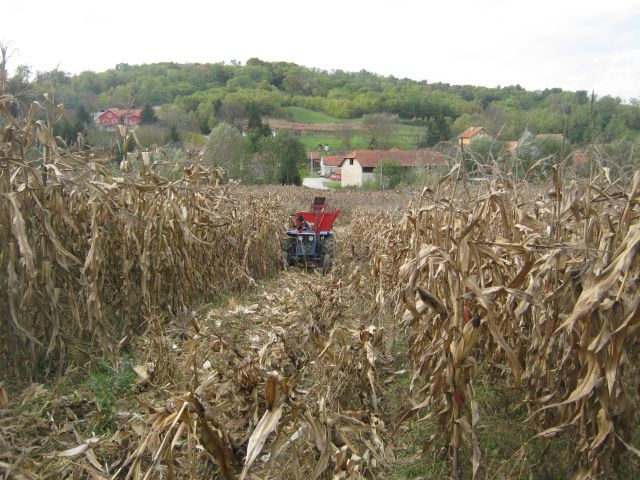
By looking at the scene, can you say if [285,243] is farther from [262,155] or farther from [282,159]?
[282,159]

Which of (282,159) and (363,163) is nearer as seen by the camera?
(282,159)

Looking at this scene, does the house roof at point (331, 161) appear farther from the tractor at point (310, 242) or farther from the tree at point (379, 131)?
the tractor at point (310, 242)

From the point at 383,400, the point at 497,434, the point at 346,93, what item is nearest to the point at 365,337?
the point at 383,400

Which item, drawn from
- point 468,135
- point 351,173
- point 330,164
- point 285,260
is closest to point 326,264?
point 285,260

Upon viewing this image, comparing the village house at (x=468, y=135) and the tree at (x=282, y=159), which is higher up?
the village house at (x=468, y=135)

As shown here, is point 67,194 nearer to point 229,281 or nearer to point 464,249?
point 229,281

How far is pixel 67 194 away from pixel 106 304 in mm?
1207

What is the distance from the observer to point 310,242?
35.0 ft

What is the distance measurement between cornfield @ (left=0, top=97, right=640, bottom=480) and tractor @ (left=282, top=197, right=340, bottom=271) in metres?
3.73

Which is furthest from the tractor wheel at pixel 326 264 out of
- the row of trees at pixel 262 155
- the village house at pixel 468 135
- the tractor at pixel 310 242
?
the row of trees at pixel 262 155

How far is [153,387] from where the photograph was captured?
4500 mm

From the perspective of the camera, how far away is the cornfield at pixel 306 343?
2848 millimetres

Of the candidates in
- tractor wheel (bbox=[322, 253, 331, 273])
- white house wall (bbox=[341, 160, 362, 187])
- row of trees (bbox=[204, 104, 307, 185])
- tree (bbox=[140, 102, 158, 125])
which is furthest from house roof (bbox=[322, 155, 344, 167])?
tractor wheel (bbox=[322, 253, 331, 273])

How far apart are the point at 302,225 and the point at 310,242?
0.54 meters
